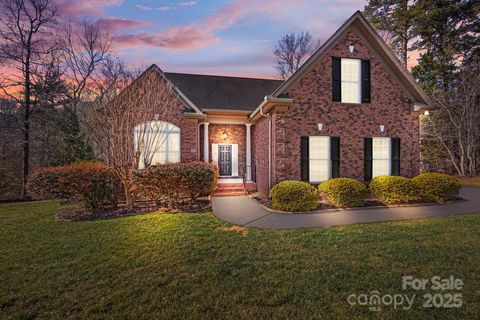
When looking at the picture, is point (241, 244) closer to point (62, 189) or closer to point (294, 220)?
point (294, 220)

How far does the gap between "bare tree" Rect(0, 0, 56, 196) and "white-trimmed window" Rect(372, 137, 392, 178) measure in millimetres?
18258

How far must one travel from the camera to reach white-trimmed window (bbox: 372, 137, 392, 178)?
9.65 metres

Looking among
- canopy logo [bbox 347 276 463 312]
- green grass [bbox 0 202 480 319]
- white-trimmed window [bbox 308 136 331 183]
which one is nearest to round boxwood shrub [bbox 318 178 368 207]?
white-trimmed window [bbox 308 136 331 183]

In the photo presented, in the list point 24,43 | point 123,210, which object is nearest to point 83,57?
point 24,43

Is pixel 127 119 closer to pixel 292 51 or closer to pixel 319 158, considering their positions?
pixel 319 158

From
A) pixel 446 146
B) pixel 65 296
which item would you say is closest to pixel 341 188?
pixel 65 296

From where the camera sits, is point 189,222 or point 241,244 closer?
point 241,244

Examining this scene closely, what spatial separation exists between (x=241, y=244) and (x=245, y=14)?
41.6 feet

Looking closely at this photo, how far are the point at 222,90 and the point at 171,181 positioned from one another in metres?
8.55

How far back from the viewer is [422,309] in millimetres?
2658

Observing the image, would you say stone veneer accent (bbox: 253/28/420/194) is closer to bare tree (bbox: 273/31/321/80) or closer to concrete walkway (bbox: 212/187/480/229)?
concrete walkway (bbox: 212/187/480/229)

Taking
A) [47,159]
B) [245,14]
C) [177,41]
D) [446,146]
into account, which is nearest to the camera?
[245,14]

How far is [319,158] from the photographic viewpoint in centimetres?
924

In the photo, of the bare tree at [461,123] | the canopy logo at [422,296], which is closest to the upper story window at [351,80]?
the canopy logo at [422,296]
